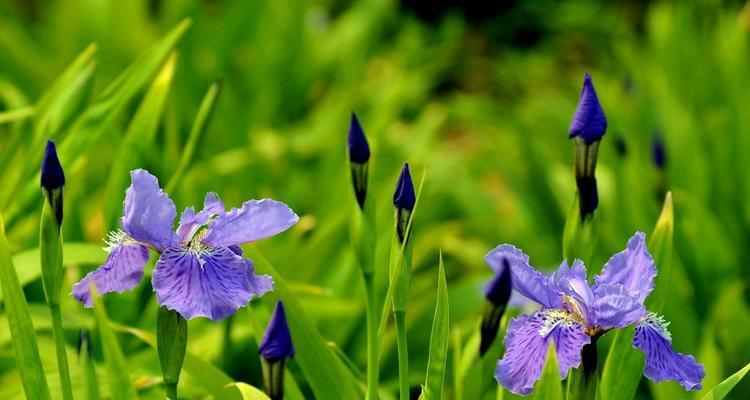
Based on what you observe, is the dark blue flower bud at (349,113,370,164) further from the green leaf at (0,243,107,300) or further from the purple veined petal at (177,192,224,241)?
the green leaf at (0,243,107,300)

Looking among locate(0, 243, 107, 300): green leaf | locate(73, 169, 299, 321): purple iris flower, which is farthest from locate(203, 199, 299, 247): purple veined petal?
locate(0, 243, 107, 300): green leaf

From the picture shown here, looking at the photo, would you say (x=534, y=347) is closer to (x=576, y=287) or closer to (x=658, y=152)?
(x=576, y=287)


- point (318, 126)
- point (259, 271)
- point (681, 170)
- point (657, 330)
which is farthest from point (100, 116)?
point (681, 170)

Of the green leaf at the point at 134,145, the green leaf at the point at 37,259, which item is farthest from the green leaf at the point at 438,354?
the green leaf at the point at 134,145

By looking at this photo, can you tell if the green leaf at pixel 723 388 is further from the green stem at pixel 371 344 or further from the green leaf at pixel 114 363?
the green leaf at pixel 114 363

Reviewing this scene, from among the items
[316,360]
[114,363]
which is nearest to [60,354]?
[114,363]

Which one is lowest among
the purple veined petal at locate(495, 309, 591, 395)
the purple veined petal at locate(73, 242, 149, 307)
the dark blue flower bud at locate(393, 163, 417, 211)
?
the purple veined petal at locate(495, 309, 591, 395)
